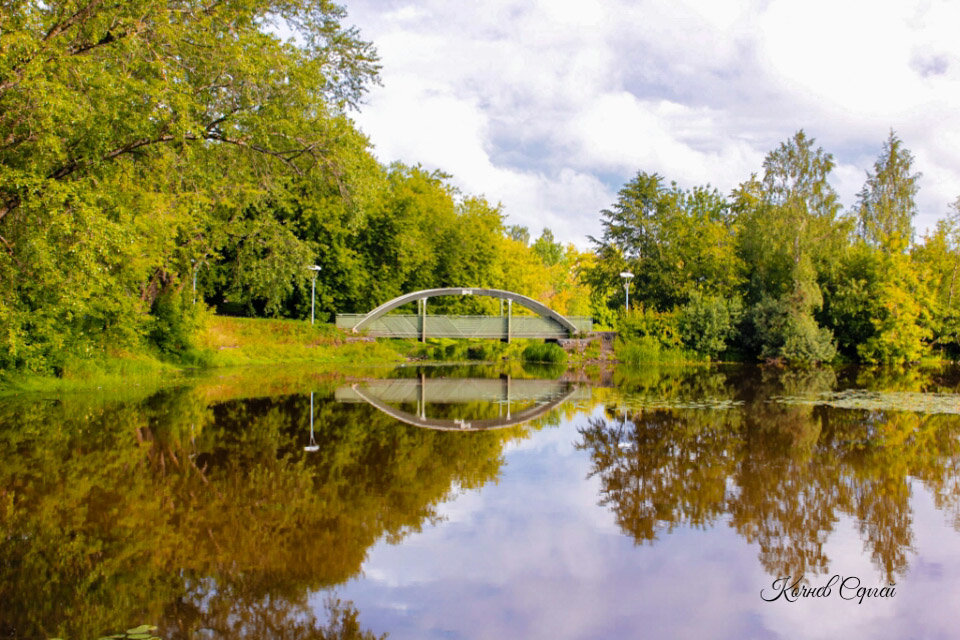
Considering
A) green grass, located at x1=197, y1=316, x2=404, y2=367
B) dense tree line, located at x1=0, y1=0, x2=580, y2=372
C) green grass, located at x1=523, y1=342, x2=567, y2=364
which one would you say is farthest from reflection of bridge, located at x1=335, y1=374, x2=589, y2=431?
green grass, located at x1=523, y1=342, x2=567, y2=364

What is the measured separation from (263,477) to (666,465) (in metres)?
4.91

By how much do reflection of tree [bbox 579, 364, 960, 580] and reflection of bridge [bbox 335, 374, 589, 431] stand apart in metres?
1.88

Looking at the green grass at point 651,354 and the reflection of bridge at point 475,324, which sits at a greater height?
the reflection of bridge at point 475,324

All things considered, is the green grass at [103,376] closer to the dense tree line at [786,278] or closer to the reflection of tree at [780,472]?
the reflection of tree at [780,472]

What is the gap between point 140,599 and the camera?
4.74m

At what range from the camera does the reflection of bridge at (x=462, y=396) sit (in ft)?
41.7

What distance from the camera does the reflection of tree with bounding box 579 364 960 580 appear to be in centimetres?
621

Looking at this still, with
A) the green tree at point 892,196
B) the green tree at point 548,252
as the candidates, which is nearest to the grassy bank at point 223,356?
the green tree at point 892,196

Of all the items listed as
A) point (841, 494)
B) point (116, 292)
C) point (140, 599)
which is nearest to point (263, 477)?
point (140, 599)

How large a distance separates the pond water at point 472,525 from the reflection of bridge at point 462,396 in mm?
371

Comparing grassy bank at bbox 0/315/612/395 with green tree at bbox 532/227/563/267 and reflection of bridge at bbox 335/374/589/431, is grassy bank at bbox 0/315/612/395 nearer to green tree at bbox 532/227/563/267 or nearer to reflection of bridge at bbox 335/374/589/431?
reflection of bridge at bbox 335/374/589/431

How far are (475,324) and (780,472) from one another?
86.3 ft

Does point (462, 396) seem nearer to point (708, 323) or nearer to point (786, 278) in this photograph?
point (708, 323)

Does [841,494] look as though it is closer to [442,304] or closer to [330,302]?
[330,302]
